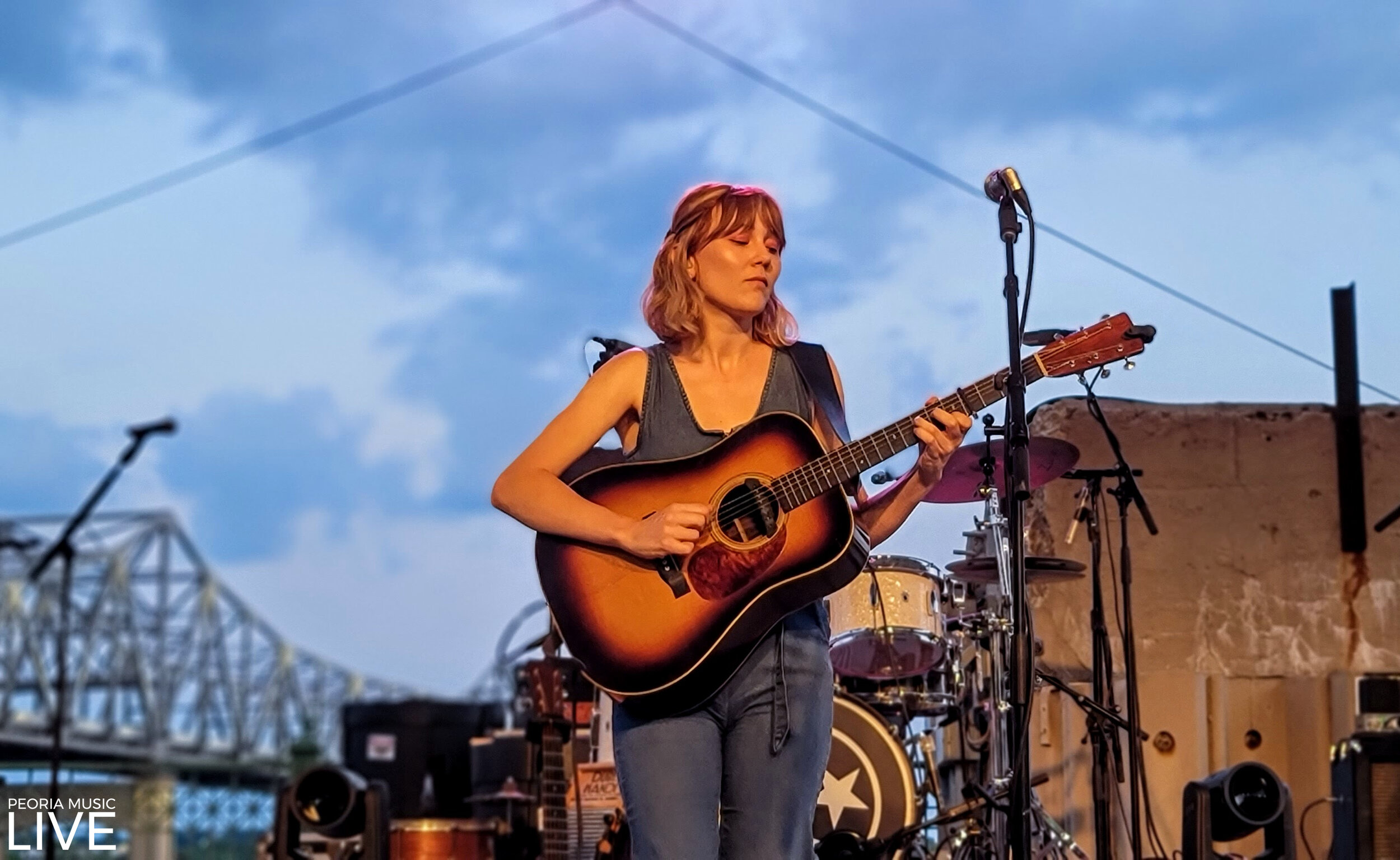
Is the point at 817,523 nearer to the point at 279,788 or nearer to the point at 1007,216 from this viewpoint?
the point at 1007,216

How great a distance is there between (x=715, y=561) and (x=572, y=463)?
0.33m

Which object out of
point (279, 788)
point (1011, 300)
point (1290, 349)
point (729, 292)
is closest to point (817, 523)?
point (729, 292)

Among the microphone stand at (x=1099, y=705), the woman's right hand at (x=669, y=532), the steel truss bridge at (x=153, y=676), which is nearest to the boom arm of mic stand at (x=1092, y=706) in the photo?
the microphone stand at (x=1099, y=705)

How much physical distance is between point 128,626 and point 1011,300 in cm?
Answer: 6296

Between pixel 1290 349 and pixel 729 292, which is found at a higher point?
pixel 1290 349

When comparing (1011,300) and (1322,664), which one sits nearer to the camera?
(1011,300)

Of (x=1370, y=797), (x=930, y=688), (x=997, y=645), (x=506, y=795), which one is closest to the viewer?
(x=1370, y=797)

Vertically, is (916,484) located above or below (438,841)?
above

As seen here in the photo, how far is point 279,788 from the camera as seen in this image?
4.70 meters

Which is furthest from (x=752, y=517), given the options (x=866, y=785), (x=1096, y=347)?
(x=866, y=785)

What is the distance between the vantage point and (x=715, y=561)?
271 cm

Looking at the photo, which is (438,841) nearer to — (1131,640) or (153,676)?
(1131,640)

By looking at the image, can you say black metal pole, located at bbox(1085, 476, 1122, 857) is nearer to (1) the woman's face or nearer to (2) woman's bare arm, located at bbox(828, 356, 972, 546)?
(2) woman's bare arm, located at bbox(828, 356, 972, 546)

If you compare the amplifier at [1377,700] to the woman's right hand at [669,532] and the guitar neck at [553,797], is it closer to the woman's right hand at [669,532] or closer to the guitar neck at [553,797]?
the guitar neck at [553,797]
